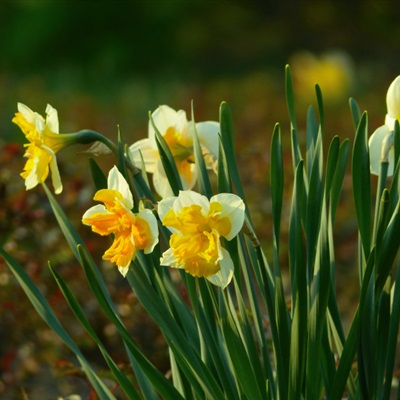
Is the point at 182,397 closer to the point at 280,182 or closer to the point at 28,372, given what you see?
the point at 280,182

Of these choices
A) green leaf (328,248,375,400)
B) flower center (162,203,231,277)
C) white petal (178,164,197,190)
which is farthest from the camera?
white petal (178,164,197,190)

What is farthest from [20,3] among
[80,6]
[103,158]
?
[103,158]

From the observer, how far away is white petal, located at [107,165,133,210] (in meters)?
1.26

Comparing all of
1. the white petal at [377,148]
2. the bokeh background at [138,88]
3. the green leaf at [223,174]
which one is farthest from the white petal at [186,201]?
the white petal at [377,148]

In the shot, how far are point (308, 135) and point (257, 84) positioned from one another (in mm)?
4902

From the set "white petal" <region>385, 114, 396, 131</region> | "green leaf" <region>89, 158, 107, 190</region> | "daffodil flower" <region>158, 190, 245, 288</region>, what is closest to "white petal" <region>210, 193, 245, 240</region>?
"daffodil flower" <region>158, 190, 245, 288</region>

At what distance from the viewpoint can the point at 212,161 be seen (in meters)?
1.50

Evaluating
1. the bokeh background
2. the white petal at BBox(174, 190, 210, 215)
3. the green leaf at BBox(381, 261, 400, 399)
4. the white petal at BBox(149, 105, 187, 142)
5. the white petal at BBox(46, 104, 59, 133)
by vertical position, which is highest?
the white petal at BBox(46, 104, 59, 133)

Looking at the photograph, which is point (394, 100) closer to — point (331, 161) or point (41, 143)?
point (331, 161)

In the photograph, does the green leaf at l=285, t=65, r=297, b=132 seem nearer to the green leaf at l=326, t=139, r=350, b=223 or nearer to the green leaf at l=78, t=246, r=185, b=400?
the green leaf at l=326, t=139, r=350, b=223

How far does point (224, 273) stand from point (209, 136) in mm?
335

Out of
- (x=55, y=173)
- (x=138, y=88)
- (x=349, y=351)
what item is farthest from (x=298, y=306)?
(x=138, y=88)

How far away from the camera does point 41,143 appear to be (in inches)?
52.8

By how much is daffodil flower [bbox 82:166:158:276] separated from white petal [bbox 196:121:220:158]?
260 mm
